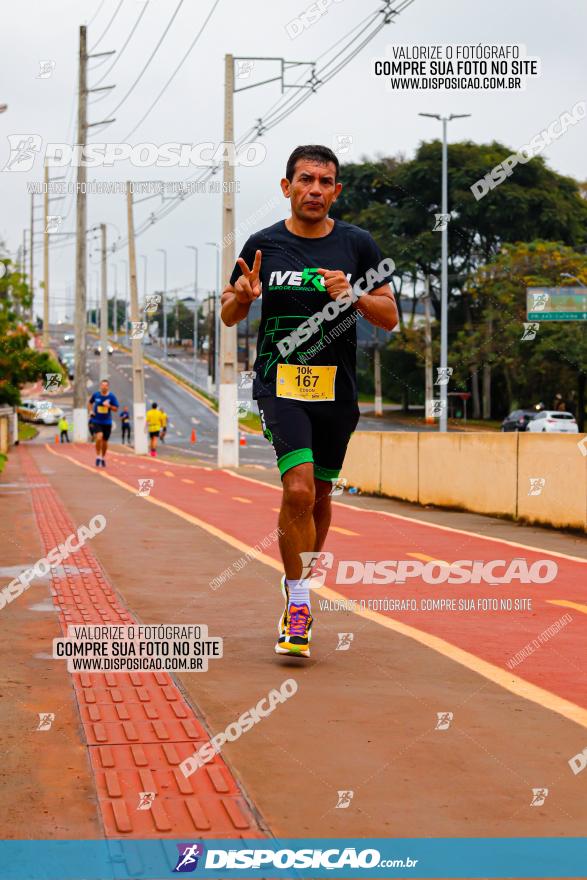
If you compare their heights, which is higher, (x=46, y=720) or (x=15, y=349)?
(x=15, y=349)

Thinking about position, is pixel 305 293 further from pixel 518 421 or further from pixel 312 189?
pixel 518 421

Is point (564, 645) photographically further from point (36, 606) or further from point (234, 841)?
point (234, 841)

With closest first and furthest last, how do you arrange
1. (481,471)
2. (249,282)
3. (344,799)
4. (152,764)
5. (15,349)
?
(344,799), (152,764), (249,282), (481,471), (15,349)

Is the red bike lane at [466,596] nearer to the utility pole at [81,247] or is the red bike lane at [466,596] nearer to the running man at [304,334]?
the running man at [304,334]

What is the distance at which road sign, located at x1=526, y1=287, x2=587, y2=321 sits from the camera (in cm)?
4900

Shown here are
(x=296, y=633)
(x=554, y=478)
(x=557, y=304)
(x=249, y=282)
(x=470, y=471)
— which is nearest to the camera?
(x=296, y=633)

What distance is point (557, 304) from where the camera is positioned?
52.4m

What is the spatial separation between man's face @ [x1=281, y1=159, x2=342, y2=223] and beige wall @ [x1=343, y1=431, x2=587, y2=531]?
24.3 ft

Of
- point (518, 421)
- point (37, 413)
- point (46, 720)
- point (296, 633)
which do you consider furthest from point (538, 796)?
point (37, 413)

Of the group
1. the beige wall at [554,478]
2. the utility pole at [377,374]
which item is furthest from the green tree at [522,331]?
the beige wall at [554,478]

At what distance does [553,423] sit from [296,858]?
52.1 m

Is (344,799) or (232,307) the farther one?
(232,307)

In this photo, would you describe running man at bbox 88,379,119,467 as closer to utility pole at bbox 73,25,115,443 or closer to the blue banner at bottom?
the blue banner at bottom

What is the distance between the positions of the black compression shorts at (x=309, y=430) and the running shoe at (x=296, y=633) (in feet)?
1.99
